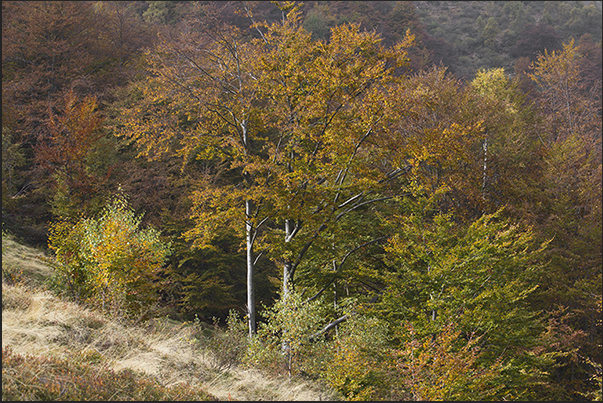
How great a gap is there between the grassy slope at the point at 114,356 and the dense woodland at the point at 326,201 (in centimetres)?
136

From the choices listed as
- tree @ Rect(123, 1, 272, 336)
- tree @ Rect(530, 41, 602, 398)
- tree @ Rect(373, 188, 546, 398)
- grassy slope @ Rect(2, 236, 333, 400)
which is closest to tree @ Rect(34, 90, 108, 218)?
tree @ Rect(123, 1, 272, 336)

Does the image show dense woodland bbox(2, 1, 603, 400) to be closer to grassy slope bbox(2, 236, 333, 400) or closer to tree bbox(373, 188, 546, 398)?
tree bbox(373, 188, 546, 398)

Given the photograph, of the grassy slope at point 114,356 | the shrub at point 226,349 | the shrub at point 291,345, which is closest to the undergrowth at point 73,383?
the grassy slope at point 114,356

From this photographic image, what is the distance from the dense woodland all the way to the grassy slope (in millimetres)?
1363

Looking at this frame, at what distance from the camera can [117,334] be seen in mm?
8469

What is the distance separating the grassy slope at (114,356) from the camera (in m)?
6.59

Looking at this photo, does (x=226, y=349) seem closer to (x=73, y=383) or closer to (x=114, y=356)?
(x=114, y=356)

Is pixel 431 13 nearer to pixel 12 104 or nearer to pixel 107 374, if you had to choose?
pixel 12 104

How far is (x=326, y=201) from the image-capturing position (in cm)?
1415

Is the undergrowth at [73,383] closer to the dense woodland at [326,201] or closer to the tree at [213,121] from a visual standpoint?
the dense woodland at [326,201]

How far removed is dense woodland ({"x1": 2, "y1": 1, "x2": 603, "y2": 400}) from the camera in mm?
10922

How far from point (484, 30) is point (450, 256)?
60.7 meters

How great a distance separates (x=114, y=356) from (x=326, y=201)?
26.8 ft

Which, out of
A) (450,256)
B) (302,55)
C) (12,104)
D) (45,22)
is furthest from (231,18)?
(450,256)
